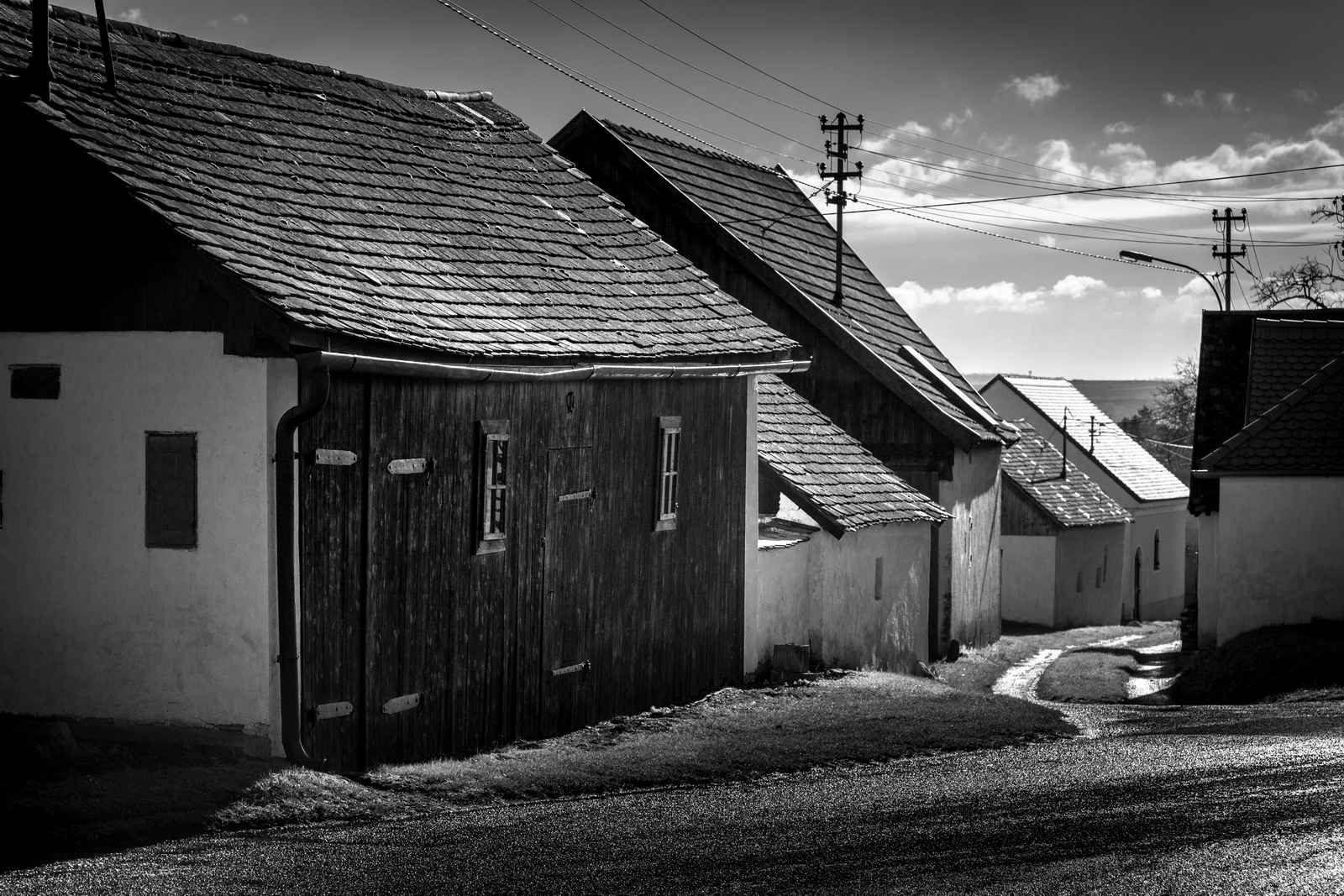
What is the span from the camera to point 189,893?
7.95 metres

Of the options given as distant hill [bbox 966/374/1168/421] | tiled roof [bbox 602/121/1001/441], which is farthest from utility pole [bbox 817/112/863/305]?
distant hill [bbox 966/374/1168/421]

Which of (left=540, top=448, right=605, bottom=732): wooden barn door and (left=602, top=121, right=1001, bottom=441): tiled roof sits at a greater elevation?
(left=602, top=121, right=1001, bottom=441): tiled roof

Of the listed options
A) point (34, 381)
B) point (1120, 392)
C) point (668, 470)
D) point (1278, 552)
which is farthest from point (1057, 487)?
point (1120, 392)

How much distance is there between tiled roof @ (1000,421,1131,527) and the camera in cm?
4084

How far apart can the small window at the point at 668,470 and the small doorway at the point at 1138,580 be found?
3620 cm

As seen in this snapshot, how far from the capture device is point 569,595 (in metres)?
14.2

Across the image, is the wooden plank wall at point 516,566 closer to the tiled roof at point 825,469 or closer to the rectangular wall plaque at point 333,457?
the rectangular wall plaque at point 333,457

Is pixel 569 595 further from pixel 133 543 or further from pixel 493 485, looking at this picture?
pixel 133 543

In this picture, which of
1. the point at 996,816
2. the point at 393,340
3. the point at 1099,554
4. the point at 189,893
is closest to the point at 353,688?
the point at 393,340

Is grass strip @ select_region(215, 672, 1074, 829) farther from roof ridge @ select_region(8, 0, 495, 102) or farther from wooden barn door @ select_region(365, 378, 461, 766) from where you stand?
roof ridge @ select_region(8, 0, 495, 102)

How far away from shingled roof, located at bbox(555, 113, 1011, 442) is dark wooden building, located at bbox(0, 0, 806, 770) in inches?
425

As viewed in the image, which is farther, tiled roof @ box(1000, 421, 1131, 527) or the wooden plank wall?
tiled roof @ box(1000, 421, 1131, 527)

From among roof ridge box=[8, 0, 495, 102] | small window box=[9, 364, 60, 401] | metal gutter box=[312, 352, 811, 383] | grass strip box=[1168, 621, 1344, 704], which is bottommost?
grass strip box=[1168, 621, 1344, 704]

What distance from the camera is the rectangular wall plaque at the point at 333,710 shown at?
10836mm
